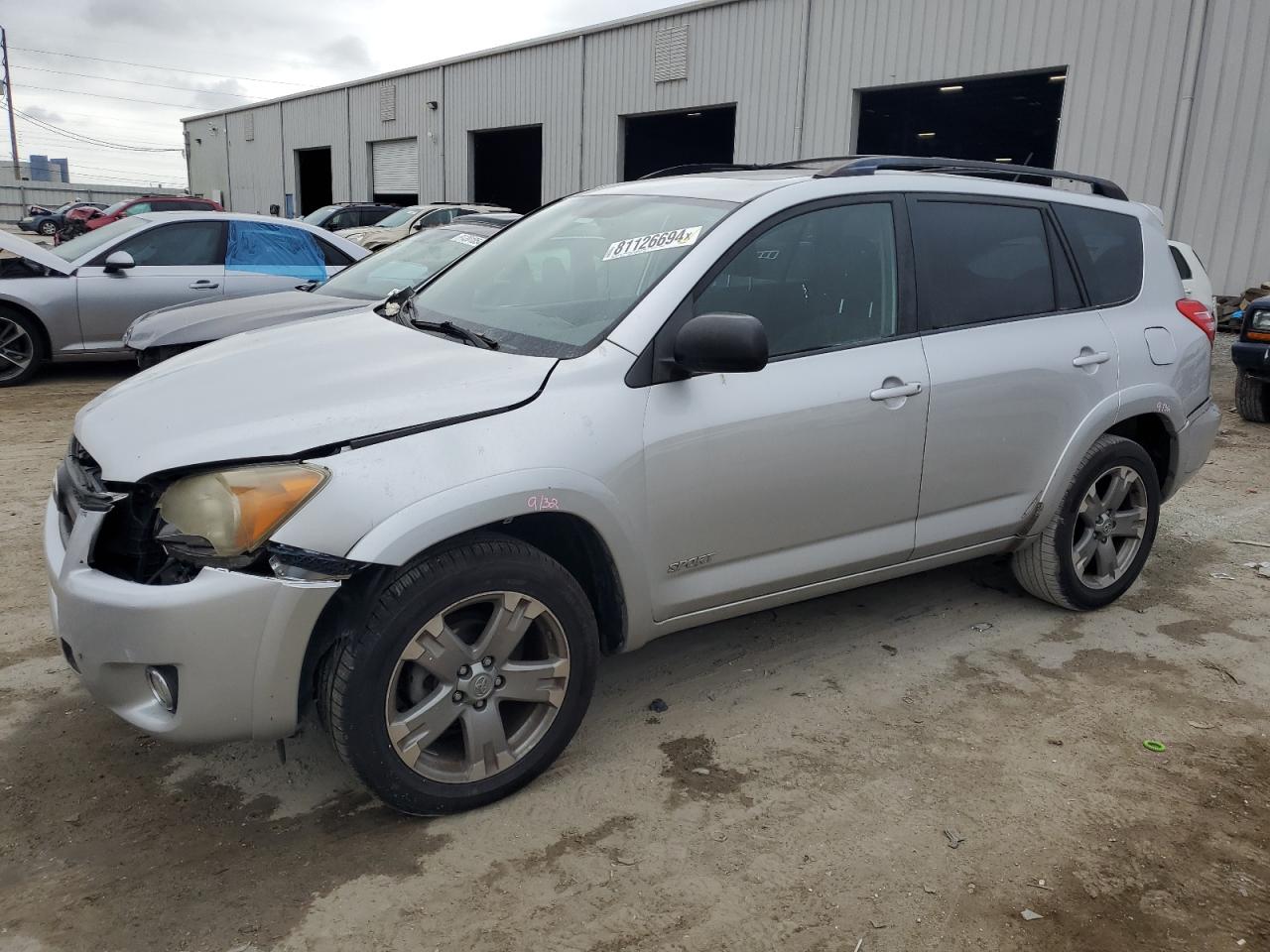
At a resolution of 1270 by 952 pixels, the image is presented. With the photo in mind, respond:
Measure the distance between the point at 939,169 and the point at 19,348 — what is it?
318 inches

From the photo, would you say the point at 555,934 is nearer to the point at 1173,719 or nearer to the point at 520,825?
the point at 520,825

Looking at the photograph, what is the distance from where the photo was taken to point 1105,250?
169 inches

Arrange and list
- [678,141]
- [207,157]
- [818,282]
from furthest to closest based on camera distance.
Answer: [207,157] < [678,141] < [818,282]

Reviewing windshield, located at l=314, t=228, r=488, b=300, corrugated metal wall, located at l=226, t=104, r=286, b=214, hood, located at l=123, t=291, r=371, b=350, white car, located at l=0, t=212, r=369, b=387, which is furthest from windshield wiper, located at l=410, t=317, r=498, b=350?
corrugated metal wall, located at l=226, t=104, r=286, b=214

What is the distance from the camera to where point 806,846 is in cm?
276

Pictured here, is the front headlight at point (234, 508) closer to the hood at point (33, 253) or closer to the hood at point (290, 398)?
the hood at point (290, 398)

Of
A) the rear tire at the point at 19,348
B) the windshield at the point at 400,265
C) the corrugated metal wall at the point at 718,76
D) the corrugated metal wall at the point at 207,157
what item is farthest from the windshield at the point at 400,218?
the corrugated metal wall at the point at 207,157

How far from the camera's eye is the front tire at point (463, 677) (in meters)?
2.57

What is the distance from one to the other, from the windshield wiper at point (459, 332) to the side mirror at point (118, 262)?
630 centimetres

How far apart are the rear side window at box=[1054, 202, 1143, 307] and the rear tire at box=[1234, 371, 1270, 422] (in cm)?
558

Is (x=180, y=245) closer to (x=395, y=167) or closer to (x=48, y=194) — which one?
(x=395, y=167)

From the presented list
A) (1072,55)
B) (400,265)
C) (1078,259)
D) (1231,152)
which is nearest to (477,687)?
(1078,259)

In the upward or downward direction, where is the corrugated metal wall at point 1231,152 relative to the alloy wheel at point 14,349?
A: upward

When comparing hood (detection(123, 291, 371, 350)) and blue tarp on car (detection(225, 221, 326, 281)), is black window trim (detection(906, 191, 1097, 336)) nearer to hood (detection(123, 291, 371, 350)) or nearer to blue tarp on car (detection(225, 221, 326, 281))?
hood (detection(123, 291, 371, 350))
